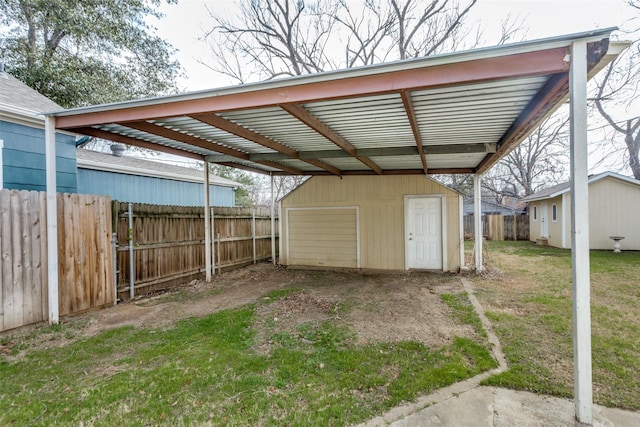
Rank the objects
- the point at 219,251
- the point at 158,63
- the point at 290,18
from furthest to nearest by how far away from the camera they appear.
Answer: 1. the point at 290,18
2. the point at 158,63
3. the point at 219,251

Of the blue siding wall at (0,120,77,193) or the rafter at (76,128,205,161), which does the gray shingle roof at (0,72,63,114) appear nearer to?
the blue siding wall at (0,120,77,193)

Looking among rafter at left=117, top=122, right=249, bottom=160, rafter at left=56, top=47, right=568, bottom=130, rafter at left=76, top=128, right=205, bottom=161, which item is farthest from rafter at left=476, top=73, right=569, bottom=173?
rafter at left=76, top=128, right=205, bottom=161

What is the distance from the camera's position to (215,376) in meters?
2.69

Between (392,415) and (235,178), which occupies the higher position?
(235,178)

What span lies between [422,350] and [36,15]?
13.0 m

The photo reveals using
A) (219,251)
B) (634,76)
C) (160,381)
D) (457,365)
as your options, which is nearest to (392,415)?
(457,365)

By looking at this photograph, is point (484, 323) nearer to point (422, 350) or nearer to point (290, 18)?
point (422, 350)

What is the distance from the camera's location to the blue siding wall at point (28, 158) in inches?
198

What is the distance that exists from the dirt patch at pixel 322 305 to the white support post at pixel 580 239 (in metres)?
1.38

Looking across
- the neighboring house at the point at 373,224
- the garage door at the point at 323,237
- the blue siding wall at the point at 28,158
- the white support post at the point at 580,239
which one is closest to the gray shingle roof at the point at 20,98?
the blue siding wall at the point at 28,158

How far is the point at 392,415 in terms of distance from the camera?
86.0 inches

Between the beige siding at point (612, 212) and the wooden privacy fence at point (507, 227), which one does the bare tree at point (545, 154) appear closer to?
the wooden privacy fence at point (507, 227)

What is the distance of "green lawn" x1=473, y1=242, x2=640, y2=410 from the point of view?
256cm

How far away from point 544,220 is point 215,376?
1600cm
